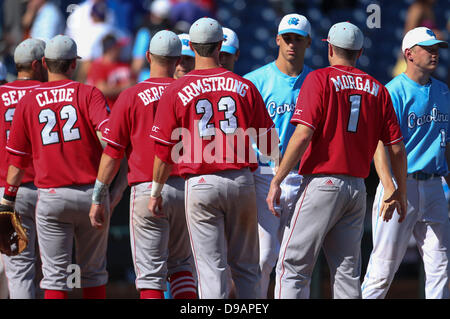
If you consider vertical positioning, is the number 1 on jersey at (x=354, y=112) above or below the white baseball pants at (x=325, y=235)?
above

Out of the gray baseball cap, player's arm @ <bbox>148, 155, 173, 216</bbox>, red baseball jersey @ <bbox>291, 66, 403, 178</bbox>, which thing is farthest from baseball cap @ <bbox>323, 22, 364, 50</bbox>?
the gray baseball cap

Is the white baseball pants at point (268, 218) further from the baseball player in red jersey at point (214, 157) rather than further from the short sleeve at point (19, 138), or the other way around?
the short sleeve at point (19, 138)

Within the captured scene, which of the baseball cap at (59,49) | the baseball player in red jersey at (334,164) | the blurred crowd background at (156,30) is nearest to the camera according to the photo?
the baseball player in red jersey at (334,164)

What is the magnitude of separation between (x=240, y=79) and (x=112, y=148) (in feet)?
3.75

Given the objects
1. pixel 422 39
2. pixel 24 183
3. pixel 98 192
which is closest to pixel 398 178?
pixel 422 39

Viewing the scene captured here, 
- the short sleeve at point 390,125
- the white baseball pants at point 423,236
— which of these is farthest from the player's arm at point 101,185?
the white baseball pants at point 423,236

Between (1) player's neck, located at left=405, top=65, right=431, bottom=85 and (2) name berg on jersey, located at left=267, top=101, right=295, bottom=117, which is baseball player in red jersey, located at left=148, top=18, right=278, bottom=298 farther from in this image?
(1) player's neck, located at left=405, top=65, right=431, bottom=85

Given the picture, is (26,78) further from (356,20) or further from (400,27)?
→ (400,27)

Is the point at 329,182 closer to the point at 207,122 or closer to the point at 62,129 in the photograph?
the point at 207,122

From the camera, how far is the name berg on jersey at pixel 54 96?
6141mm

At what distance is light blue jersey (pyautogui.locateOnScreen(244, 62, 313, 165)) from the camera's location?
21.9 ft

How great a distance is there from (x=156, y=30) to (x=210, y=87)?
487cm

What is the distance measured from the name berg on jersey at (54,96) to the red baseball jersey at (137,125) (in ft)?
1.26

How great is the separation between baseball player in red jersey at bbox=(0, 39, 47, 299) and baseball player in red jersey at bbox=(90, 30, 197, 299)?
92cm
